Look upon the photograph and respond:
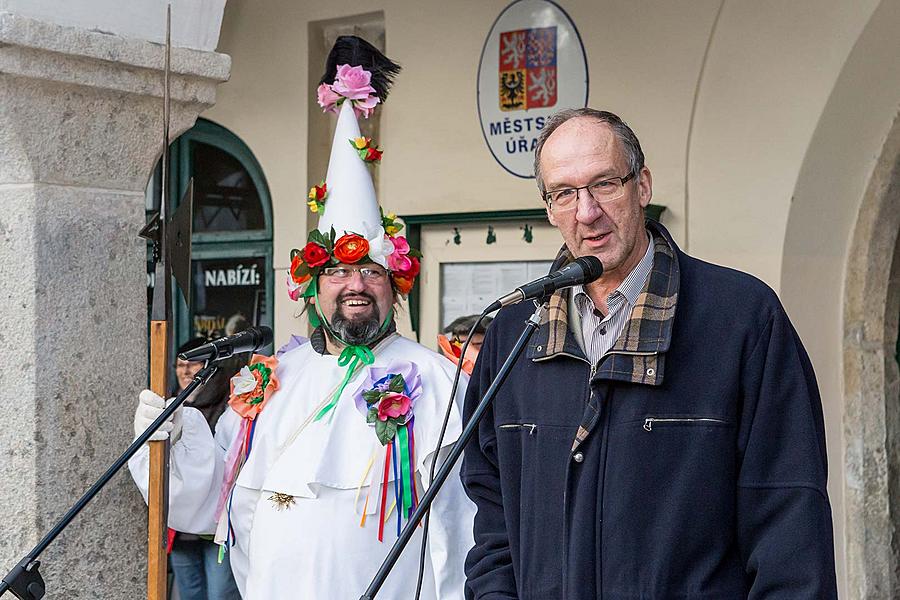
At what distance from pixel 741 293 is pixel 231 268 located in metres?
5.38

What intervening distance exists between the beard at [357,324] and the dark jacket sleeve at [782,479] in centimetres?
179

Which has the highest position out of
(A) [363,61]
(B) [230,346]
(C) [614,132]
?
(A) [363,61]

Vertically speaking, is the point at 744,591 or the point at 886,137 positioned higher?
the point at 886,137

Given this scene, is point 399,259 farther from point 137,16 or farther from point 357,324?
point 137,16

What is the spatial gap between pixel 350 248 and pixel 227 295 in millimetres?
Result: 3683

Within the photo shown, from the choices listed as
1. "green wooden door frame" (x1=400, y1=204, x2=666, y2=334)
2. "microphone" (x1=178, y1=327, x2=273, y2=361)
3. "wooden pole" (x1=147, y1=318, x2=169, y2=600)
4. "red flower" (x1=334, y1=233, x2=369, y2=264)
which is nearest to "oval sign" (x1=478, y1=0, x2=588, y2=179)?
"green wooden door frame" (x1=400, y1=204, x2=666, y2=334)

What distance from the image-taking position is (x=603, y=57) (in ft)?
19.4

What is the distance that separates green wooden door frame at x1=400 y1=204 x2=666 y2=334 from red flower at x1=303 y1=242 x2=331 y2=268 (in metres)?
1.81

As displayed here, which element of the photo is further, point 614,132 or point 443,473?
point 614,132

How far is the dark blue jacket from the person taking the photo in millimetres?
2377

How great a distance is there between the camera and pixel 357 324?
404cm

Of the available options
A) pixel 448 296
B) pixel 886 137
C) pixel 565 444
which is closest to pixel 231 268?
pixel 448 296

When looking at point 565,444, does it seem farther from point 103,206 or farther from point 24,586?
point 103,206

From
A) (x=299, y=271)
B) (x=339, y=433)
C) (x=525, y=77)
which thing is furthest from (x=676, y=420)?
(x=525, y=77)
